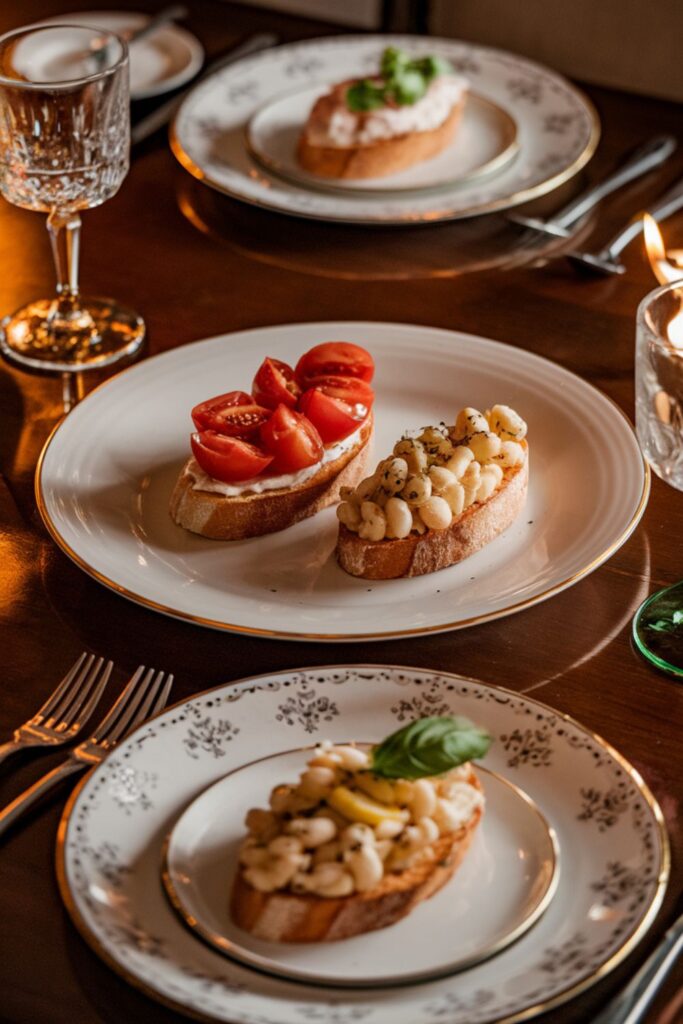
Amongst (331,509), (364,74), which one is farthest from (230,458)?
(364,74)

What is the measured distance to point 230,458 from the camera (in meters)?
1.43

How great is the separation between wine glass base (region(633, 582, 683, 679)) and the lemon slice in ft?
1.36

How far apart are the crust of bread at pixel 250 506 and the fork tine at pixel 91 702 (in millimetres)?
248

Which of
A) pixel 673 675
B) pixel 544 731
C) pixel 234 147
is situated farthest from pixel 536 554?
pixel 234 147

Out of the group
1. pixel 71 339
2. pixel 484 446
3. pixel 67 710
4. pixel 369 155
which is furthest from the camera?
pixel 369 155

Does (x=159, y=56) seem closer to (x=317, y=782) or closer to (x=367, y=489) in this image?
(x=367, y=489)

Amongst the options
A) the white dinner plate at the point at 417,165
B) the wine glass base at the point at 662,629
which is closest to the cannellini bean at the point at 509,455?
the wine glass base at the point at 662,629

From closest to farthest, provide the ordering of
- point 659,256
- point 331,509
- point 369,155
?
1. point 331,509
2. point 659,256
3. point 369,155

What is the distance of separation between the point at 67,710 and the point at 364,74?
1.61 m

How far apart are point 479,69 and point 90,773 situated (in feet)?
5.90

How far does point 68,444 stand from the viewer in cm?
153

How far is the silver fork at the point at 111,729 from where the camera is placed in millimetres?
1074

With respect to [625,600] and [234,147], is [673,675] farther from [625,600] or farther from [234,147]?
[234,147]

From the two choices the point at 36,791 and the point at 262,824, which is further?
the point at 36,791
